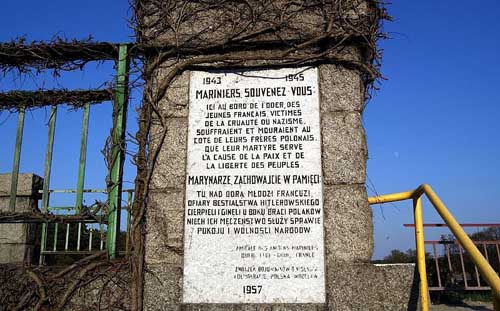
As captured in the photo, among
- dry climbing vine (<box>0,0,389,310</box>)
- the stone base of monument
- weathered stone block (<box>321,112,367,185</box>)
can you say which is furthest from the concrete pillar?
weathered stone block (<box>321,112,367,185</box>)

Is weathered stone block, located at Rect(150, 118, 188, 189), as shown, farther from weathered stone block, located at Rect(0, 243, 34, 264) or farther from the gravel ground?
the gravel ground

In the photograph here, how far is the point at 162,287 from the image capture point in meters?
2.99

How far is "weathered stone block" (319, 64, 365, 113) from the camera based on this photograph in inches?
124

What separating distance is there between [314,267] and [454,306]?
4.59 m

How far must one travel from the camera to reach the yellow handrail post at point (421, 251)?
2695mm

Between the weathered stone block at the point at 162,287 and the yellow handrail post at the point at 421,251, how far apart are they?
163cm

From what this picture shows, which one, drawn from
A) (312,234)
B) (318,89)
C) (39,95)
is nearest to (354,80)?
(318,89)

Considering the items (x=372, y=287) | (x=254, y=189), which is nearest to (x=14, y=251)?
(x=254, y=189)

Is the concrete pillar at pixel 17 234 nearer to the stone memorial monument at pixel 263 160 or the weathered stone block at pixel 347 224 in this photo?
the stone memorial monument at pixel 263 160

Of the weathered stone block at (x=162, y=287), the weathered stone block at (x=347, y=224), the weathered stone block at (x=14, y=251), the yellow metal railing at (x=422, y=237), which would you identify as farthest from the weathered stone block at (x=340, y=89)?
the weathered stone block at (x=14, y=251)

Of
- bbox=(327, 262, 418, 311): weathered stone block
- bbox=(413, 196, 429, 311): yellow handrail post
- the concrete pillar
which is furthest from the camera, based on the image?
the concrete pillar

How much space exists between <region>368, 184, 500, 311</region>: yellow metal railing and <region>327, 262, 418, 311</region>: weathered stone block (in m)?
0.11

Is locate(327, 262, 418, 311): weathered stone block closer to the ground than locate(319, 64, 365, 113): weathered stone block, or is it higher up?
closer to the ground

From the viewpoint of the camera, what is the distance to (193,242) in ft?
9.93
